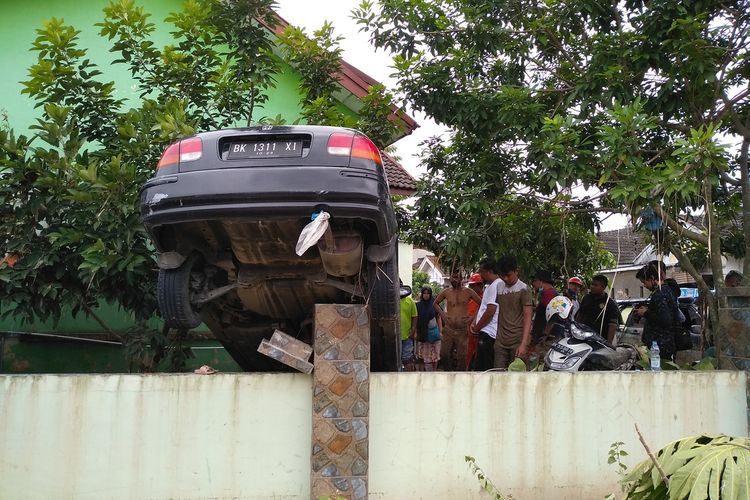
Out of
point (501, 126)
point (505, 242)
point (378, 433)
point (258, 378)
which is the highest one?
point (501, 126)

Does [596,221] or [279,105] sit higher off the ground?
[279,105]

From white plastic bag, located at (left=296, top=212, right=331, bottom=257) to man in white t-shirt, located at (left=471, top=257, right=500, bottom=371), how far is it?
352 centimetres

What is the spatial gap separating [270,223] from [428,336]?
15.8 feet

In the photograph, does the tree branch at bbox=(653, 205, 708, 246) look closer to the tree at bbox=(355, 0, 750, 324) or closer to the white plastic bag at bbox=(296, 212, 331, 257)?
the tree at bbox=(355, 0, 750, 324)

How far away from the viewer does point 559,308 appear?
6082mm

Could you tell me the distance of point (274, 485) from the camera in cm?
391

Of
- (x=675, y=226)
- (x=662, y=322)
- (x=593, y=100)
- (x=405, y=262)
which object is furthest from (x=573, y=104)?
(x=405, y=262)

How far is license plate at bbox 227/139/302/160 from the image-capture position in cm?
357

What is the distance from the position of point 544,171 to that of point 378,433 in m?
2.70

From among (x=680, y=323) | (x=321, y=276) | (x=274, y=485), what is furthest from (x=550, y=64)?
(x=274, y=485)

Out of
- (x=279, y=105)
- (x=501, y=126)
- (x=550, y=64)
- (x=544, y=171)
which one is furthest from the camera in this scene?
(x=279, y=105)

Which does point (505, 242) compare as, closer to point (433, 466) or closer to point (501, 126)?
point (501, 126)

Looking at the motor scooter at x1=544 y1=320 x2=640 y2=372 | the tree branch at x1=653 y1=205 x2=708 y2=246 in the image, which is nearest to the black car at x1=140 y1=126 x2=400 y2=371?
the motor scooter at x1=544 y1=320 x2=640 y2=372

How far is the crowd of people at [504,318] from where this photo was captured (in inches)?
241
